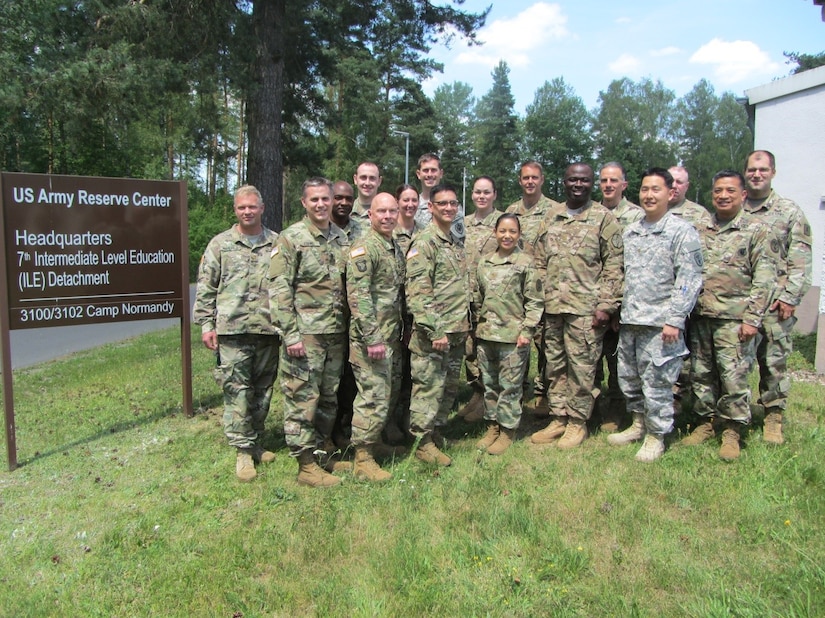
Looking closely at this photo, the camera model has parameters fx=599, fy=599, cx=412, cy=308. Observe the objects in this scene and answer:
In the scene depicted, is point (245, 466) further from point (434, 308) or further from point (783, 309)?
point (783, 309)

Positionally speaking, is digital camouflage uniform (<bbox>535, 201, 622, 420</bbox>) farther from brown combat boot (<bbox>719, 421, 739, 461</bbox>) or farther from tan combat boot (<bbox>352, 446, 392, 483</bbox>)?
tan combat boot (<bbox>352, 446, 392, 483</bbox>)

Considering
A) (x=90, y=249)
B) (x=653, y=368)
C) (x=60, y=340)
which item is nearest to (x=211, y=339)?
(x=90, y=249)

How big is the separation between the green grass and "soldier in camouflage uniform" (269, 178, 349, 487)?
0.38 meters

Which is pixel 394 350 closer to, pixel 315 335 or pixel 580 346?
pixel 315 335

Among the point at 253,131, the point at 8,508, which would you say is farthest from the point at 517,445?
the point at 253,131

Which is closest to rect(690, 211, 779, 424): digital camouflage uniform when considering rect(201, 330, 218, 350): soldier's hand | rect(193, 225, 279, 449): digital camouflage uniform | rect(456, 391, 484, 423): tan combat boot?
rect(456, 391, 484, 423): tan combat boot

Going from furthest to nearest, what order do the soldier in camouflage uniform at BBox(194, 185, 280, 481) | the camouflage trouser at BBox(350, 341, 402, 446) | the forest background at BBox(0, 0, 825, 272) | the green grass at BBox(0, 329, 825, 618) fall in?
the forest background at BBox(0, 0, 825, 272)
the soldier in camouflage uniform at BBox(194, 185, 280, 481)
the camouflage trouser at BBox(350, 341, 402, 446)
the green grass at BBox(0, 329, 825, 618)

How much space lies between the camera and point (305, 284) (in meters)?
4.44

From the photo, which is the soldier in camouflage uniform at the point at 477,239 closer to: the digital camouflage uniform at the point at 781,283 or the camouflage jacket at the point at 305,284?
the camouflage jacket at the point at 305,284

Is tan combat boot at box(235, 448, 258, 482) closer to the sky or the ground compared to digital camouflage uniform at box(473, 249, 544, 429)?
closer to the ground

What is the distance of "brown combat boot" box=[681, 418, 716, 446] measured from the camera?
495 cm

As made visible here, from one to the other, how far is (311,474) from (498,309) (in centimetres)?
197

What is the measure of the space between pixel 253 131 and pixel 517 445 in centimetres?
791

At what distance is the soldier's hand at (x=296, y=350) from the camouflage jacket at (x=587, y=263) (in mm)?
2170
